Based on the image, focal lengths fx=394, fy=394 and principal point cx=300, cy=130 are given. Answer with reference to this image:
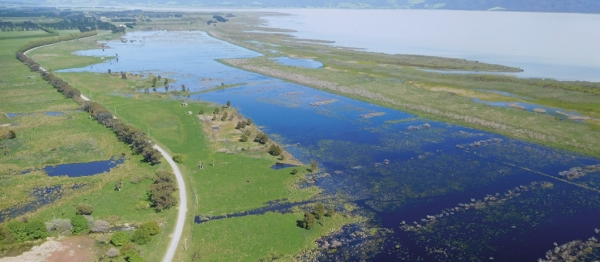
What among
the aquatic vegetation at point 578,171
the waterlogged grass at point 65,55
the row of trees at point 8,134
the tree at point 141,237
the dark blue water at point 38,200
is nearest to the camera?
the tree at point 141,237

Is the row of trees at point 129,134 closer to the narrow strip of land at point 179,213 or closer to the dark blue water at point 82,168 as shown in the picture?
the narrow strip of land at point 179,213

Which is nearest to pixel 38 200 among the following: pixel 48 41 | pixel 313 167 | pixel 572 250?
pixel 313 167

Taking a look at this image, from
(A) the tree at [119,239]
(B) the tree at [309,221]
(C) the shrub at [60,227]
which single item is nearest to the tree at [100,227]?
(C) the shrub at [60,227]

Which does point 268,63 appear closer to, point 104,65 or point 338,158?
point 104,65

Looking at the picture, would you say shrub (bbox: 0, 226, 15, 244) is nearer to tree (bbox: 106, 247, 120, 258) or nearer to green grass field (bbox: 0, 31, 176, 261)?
green grass field (bbox: 0, 31, 176, 261)

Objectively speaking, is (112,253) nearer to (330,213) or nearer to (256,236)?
(256,236)

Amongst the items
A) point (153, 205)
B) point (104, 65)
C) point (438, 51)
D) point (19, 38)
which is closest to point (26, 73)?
point (104, 65)

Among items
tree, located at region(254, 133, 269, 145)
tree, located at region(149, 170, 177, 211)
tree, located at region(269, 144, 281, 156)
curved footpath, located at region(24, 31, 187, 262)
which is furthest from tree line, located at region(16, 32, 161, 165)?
tree, located at region(269, 144, 281, 156)
